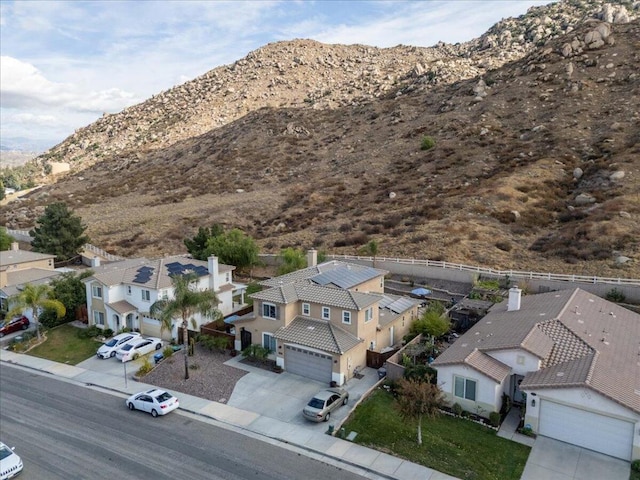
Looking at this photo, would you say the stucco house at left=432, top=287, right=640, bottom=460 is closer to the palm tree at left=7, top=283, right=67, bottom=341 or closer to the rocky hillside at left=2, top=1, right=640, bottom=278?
the rocky hillside at left=2, top=1, right=640, bottom=278

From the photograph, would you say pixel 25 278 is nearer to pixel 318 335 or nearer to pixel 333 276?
pixel 333 276

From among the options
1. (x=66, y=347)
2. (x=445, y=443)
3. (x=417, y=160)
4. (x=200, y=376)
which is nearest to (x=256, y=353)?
(x=200, y=376)

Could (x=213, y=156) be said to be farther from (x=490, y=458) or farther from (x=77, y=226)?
(x=490, y=458)

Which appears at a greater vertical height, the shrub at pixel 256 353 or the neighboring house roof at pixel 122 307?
the neighboring house roof at pixel 122 307

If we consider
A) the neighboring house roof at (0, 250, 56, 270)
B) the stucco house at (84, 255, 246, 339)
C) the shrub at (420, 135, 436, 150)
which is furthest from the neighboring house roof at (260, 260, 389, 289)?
the shrub at (420, 135, 436, 150)

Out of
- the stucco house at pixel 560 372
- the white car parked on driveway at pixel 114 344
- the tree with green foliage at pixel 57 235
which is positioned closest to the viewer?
the stucco house at pixel 560 372

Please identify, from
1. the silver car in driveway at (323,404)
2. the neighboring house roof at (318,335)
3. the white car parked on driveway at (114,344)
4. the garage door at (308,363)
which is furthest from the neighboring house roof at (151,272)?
the silver car in driveway at (323,404)

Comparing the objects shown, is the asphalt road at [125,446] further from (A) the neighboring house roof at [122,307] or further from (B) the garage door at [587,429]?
(B) the garage door at [587,429]
